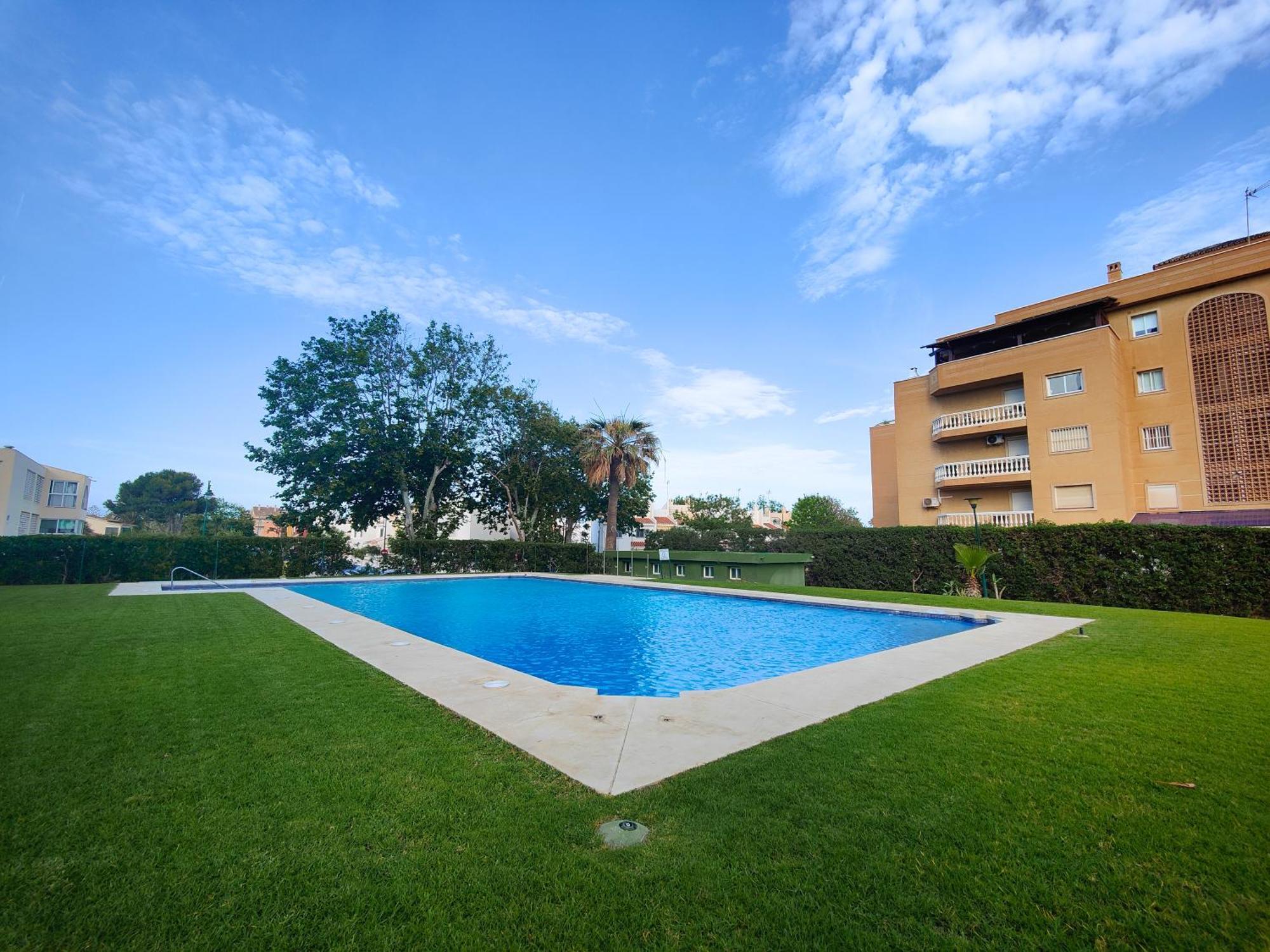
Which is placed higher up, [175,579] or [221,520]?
[221,520]

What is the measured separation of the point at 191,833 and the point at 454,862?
136 centimetres

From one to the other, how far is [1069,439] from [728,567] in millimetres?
13249

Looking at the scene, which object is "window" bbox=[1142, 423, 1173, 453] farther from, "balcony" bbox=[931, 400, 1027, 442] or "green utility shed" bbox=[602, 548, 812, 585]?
"green utility shed" bbox=[602, 548, 812, 585]

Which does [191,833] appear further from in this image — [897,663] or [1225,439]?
[1225,439]

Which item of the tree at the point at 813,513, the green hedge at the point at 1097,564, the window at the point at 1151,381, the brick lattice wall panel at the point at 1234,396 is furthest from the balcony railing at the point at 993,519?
the tree at the point at 813,513

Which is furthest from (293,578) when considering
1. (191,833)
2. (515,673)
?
(191,833)

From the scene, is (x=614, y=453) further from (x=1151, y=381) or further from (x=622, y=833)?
(x=622, y=833)

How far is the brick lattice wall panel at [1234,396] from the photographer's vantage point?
17125 mm

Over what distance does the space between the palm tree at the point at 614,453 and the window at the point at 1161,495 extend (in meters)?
19.0

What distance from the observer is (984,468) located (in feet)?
71.5

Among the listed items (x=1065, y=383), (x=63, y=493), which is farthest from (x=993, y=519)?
(x=63, y=493)

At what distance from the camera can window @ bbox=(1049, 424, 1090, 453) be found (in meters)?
19.3

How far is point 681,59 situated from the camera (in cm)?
1482

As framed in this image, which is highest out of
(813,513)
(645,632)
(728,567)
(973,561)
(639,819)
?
(813,513)
